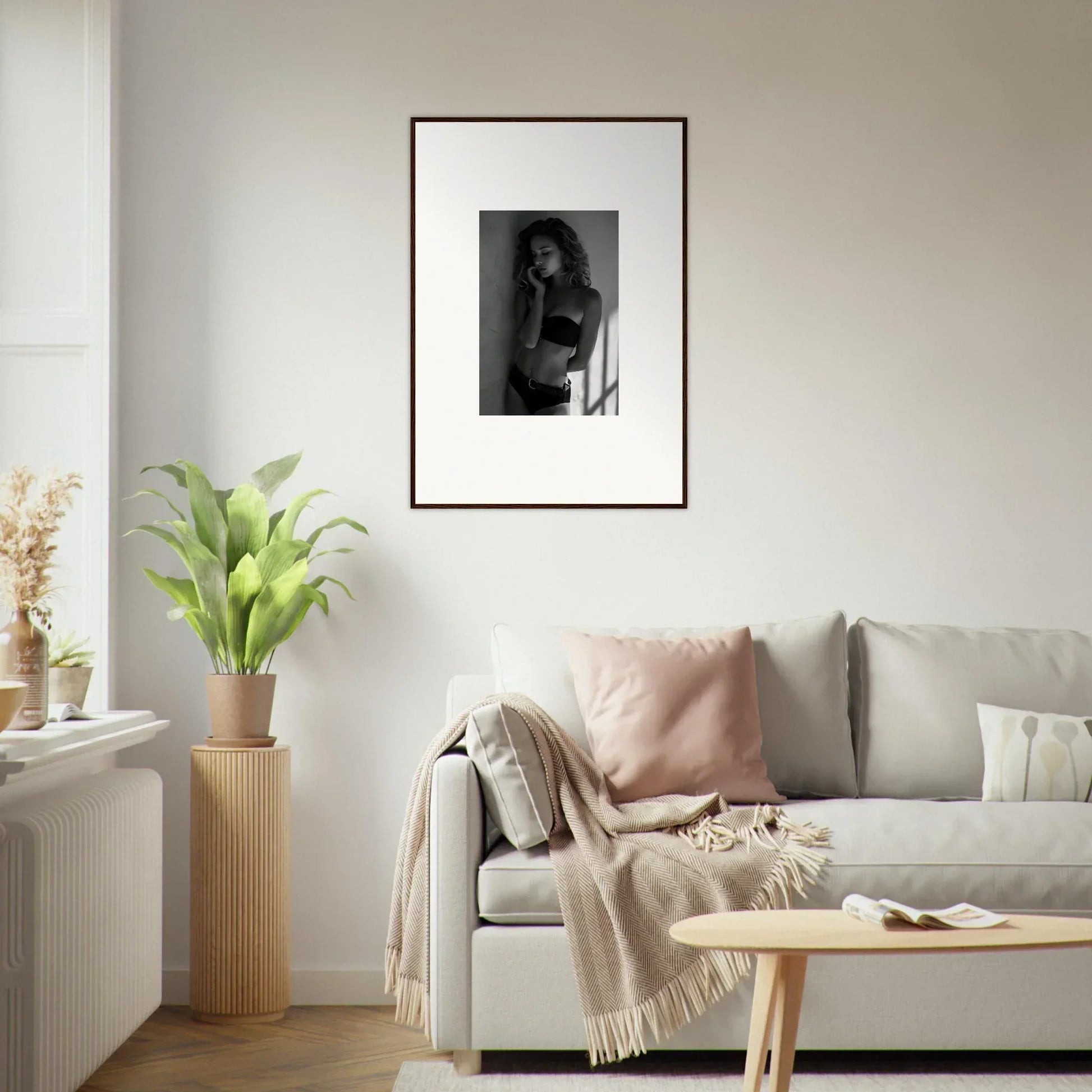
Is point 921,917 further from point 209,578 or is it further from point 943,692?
point 209,578

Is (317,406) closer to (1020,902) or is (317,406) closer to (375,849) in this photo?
(375,849)

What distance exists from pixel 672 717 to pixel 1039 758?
91 cm

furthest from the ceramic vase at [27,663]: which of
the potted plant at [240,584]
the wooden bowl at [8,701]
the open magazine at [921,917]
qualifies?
the open magazine at [921,917]

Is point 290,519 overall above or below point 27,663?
above

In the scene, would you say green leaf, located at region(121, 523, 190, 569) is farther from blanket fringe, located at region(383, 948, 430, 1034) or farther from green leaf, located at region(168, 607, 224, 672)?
blanket fringe, located at region(383, 948, 430, 1034)

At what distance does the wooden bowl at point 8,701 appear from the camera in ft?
7.04

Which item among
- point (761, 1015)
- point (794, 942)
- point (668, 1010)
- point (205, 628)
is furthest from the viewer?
point (205, 628)

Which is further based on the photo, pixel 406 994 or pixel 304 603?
pixel 304 603

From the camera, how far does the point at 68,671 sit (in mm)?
2758

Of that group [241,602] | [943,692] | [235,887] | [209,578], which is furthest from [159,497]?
[943,692]

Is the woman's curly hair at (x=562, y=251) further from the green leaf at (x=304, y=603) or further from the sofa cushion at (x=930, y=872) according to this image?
the sofa cushion at (x=930, y=872)

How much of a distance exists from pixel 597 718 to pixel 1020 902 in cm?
102

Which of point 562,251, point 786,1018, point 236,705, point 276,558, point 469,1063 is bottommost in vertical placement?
point 469,1063

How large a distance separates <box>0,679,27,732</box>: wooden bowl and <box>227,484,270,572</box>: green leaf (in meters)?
0.86
